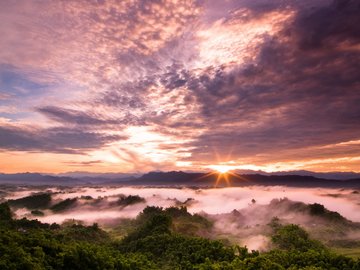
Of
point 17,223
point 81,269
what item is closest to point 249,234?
point 17,223

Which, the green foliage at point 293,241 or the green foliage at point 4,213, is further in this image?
the green foliage at point 4,213

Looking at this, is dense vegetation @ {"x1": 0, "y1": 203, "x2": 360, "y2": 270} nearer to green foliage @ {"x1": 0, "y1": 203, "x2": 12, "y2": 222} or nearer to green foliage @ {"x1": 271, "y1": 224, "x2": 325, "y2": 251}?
green foliage @ {"x1": 271, "y1": 224, "x2": 325, "y2": 251}

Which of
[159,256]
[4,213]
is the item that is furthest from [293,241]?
[4,213]

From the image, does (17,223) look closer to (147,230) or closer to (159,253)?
(147,230)

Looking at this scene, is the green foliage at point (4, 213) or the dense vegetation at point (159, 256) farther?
the green foliage at point (4, 213)

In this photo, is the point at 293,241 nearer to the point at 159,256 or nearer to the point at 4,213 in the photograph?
the point at 159,256

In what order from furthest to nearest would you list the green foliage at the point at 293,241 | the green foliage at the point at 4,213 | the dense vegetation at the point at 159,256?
the green foliage at the point at 4,213
the green foliage at the point at 293,241
the dense vegetation at the point at 159,256

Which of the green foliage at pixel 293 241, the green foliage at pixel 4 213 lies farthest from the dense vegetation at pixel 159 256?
the green foliage at pixel 4 213

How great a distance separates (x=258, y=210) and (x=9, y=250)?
456ft

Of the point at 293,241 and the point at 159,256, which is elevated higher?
the point at 293,241

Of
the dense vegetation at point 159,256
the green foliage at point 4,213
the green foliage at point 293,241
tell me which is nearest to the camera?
the dense vegetation at point 159,256

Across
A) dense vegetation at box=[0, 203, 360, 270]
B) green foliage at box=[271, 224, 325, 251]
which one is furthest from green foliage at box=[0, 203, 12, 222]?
green foliage at box=[271, 224, 325, 251]

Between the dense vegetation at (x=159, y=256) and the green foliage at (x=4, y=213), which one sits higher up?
the green foliage at (x=4, y=213)

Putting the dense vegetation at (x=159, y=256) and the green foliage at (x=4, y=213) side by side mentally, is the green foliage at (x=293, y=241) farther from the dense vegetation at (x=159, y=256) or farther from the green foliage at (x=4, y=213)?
the green foliage at (x=4, y=213)
